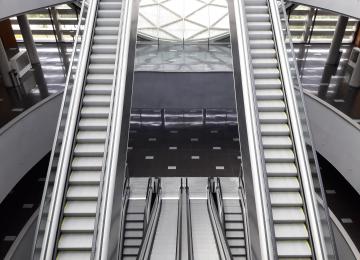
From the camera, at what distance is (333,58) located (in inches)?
787

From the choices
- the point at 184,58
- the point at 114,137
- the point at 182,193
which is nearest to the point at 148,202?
the point at 182,193

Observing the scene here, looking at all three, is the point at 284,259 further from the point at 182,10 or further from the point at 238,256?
the point at 182,10

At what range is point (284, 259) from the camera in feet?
24.6

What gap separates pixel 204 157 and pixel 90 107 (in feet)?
32.2

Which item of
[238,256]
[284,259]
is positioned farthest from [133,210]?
[284,259]

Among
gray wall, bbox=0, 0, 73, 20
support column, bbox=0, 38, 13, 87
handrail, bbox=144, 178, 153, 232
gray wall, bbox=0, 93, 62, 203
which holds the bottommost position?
handrail, bbox=144, 178, 153, 232

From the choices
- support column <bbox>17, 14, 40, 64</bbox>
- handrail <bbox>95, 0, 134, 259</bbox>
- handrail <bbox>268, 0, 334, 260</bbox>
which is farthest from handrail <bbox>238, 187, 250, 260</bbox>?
support column <bbox>17, 14, 40, 64</bbox>

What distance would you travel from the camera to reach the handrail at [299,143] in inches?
287

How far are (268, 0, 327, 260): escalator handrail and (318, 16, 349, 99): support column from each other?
700 centimetres

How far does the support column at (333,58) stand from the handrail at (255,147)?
310 inches

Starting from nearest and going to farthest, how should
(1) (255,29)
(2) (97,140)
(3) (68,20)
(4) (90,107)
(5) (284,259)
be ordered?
(5) (284,259) < (2) (97,140) < (4) (90,107) < (1) (255,29) < (3) (68,20)

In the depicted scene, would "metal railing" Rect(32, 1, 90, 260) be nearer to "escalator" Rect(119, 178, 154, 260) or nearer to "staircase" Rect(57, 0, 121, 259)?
"staircase" Rect(57, 0, 121, 259)

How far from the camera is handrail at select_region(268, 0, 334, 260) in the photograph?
7301mm

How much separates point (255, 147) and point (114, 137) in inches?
131
